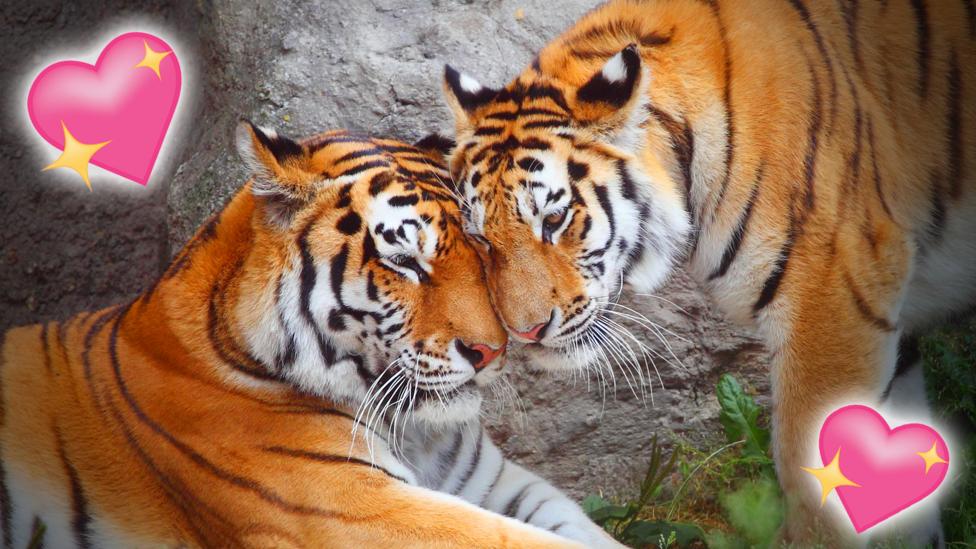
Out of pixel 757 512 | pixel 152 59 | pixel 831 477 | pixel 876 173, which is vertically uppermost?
pixel 152 59

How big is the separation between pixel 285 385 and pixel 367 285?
0.77 feet

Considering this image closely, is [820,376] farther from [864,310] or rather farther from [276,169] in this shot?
[276,169]

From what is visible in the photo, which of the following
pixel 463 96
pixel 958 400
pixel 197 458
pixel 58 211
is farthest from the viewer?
pixel 958 400

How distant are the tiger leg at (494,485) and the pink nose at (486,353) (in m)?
0.24

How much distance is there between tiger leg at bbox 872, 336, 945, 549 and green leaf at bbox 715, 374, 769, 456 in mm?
327

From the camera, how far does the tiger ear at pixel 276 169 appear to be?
158cm

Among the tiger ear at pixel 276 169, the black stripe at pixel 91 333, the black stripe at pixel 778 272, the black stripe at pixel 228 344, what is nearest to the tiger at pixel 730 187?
the black stripe at pixel 778 272

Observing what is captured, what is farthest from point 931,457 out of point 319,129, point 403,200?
point 319,129

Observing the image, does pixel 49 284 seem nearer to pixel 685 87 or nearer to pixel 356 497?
pixel 356 497

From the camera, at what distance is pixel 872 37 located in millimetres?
1882

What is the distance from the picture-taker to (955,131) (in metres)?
1.95

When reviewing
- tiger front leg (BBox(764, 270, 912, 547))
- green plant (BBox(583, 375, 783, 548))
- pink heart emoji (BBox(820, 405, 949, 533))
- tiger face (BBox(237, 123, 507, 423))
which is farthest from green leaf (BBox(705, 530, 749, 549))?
tiger face (BBox(237, 123, 507, 423))

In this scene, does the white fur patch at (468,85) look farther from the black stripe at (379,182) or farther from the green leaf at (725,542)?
the green leaf at (725,542)

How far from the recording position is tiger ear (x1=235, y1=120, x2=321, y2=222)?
1.58 meters
